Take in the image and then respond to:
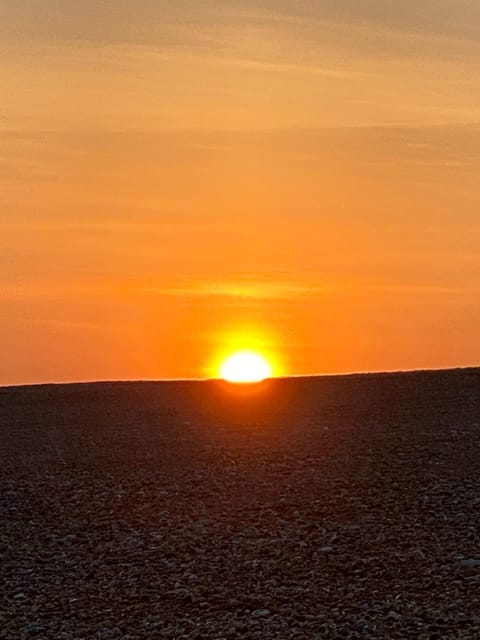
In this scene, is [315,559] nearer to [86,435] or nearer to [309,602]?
[309,602]

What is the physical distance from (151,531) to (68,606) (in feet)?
9.10

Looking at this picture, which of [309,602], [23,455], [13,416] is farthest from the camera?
[13,416]

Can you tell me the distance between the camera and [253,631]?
11211 millimetres

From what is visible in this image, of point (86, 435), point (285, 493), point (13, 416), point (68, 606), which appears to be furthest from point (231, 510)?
point (13, 416)

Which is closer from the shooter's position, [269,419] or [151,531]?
[151,531]

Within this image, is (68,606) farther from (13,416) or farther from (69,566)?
A: (13,416)

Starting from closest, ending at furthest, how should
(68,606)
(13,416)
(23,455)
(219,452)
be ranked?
(68,606)
(219,452)
(23,455)
(13,416)

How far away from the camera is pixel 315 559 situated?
44.0ft

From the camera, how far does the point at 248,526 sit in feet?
49.5

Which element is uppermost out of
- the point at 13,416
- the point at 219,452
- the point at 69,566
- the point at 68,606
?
the point at 13,416

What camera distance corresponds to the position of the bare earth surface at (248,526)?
38.6 ft

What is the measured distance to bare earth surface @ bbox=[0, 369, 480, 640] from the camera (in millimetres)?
11766

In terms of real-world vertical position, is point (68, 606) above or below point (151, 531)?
below

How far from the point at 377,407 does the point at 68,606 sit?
13920mm
